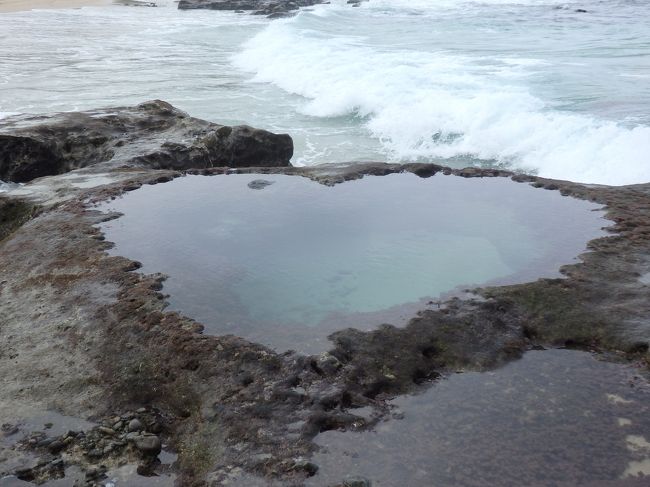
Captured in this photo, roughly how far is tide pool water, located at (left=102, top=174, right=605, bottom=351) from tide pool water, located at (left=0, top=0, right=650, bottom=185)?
5013 mm

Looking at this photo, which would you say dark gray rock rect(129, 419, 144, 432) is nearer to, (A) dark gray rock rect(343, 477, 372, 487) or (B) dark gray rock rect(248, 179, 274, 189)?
(A) dark gray rock rect(343, 477, 372, 487)

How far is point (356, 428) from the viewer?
8.79 feet

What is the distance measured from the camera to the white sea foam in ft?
32.8

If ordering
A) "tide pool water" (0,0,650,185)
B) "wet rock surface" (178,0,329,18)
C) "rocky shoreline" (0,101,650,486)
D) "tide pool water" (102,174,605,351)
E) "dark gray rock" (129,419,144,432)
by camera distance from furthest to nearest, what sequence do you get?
1. "wet rock surface" (178,0,329,18)
2. "tide pool water" (0,0,650,185)
3. "tide pool water" (102,174,605,351)
4. "dark gray rock" (129,419,144,432)
5. "rocky shoreline" (0,101,650,486)

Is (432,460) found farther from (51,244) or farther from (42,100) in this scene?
(42,100)

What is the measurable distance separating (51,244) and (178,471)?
2.37m

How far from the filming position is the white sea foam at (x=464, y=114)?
1000 centimetres

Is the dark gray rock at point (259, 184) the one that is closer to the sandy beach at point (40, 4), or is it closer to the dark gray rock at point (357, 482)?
the dark gray rock at point (357, 482)

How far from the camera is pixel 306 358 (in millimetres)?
3033

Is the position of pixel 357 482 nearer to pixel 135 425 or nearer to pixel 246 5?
pixel 135 425

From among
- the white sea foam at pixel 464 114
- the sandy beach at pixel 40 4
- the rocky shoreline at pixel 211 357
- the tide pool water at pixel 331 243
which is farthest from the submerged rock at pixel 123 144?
the sandy beach at pixel 40 4

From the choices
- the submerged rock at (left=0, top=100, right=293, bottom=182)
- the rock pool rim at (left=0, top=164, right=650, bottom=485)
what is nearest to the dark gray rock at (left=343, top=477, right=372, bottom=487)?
the rock pool rim at (left=0, top=164, right=650, bottom=485)

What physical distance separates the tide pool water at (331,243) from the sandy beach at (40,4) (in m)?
36.9

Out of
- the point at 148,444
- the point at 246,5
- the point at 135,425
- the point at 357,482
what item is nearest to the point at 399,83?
the point at 135,425
